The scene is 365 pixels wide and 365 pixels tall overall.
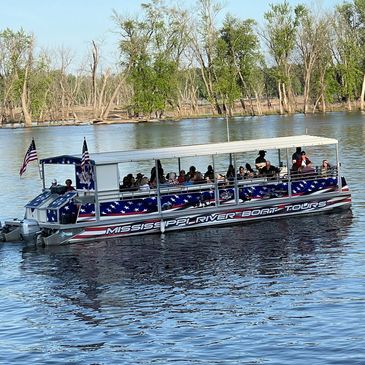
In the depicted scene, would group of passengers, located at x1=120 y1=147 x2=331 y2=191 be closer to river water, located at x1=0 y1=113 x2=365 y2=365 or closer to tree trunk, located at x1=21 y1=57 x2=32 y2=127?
river water, located at x1=0 y1=113 x2=365 y2=365

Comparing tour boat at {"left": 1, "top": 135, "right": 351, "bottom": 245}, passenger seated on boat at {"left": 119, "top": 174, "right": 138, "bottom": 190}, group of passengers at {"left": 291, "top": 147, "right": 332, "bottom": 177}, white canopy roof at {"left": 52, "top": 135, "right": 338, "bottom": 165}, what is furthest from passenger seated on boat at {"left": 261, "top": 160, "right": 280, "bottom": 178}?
passenger seated on boat at {"left": 119, "top": 174, "right": 138, "bottom": 190}

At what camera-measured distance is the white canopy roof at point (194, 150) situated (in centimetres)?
3224

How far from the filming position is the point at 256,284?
960 inches

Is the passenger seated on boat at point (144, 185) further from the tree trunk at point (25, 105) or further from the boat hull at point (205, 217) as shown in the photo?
the tree trunk at point (25, 105)

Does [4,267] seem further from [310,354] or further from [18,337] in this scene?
[310,354]

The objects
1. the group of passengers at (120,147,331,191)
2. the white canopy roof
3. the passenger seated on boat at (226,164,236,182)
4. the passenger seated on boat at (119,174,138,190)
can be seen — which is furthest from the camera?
the passenger seated on boat at (226,164,236,182)

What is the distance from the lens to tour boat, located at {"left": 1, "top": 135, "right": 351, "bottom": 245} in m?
31.2

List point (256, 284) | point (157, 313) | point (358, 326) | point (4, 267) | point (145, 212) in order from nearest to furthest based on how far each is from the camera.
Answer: point (358, 326) → point (157, 313) → point (256, 284) → point (4, 267) → point (145, 212)

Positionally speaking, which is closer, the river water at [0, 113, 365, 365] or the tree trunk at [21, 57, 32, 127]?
the river water at [0, 113, 365, 365]

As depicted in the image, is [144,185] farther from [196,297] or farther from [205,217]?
[196,297]

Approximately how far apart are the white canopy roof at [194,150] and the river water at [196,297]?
104 inches

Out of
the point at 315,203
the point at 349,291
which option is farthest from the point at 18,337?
Answer: the point at 315,203

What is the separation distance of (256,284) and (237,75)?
12647 cm

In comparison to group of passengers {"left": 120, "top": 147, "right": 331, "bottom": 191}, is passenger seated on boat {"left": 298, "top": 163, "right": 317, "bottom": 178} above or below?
below
